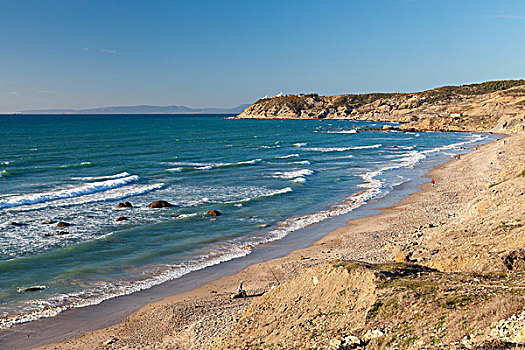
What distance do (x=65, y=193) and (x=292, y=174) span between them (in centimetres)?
2146

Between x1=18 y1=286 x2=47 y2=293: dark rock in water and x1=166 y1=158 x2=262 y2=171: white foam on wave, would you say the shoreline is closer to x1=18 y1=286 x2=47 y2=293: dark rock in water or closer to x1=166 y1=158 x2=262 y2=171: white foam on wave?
x1=18 y1=286 x2=47 y2=293: dark rock in water

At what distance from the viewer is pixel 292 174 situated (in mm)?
43375

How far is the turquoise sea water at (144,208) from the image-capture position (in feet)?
56.2

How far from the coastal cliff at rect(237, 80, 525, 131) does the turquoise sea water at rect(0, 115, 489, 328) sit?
51.6 m

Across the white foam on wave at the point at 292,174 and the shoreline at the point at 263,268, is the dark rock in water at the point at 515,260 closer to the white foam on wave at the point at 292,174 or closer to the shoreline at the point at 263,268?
the shoreline at the point at 263,268

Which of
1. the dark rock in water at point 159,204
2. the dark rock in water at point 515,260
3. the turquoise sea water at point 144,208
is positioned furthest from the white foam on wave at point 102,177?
the dark rock in water at point 515,260

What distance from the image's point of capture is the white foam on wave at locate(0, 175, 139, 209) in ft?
97.2

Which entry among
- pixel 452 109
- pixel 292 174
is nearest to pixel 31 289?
pixel 292 174

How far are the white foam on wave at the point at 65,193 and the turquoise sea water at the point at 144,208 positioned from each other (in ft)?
0.28

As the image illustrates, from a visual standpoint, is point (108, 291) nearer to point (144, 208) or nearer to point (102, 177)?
point (144, 208)

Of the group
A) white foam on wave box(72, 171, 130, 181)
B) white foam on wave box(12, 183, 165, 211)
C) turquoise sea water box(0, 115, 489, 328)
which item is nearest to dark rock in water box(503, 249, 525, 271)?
turquoise sea water box(0, 115, 489, 328)

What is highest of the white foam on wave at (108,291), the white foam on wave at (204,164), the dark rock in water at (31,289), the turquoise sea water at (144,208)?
the white foam on wave at (204,164)

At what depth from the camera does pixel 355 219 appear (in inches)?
1024

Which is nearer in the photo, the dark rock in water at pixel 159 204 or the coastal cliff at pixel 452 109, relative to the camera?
the dark rock in water at pixel 159 204
